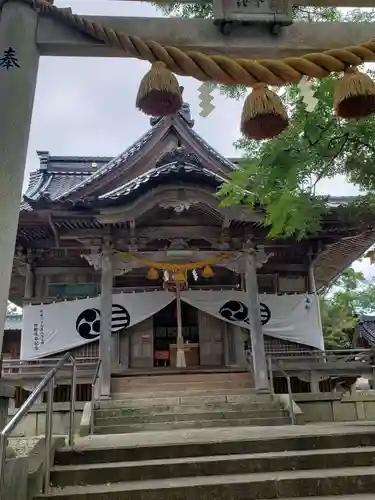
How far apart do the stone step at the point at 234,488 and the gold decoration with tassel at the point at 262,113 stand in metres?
3.22

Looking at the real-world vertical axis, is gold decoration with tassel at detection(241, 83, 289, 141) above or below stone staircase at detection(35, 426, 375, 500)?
above

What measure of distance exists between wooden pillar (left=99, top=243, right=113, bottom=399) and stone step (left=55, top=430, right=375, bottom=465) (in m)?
3.47

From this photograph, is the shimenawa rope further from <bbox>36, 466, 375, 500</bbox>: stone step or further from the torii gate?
<bbox>36, 466, 375, 500</bbox>: stone step

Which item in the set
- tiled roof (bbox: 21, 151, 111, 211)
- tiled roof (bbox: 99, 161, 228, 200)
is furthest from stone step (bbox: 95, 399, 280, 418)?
tiled roof (bbox: 21, 151, 111, 211)

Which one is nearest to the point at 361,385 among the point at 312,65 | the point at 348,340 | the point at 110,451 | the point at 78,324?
the point at 348,340

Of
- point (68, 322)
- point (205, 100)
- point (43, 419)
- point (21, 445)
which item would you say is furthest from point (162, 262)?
point (205, 100)

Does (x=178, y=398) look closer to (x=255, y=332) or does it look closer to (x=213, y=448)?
(x=255, y=332)

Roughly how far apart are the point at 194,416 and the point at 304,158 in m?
4.81

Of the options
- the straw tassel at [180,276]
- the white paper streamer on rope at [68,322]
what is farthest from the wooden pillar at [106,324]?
the white paper streamer on rope at [68,322]

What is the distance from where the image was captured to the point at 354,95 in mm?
2717

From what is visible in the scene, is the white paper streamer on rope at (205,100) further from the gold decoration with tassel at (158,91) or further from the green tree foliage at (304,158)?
the green tree foliage at (304,158)

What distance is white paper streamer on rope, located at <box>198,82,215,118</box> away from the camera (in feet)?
9.71

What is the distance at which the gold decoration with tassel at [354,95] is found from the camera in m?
2.71

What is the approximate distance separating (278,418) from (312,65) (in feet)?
21.2
